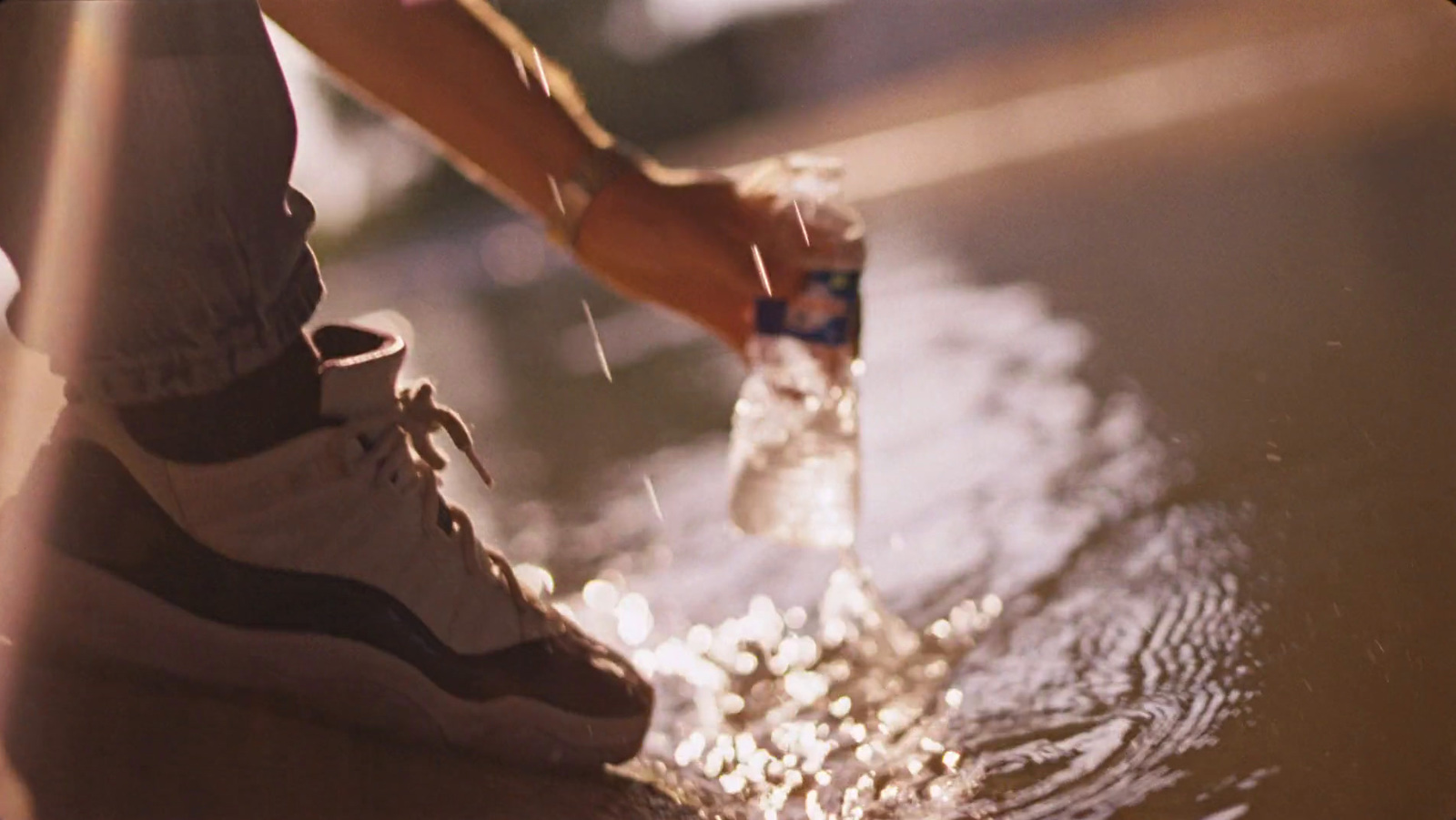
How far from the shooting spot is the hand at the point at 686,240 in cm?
149

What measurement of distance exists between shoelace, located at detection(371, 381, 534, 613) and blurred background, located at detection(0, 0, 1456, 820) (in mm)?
178

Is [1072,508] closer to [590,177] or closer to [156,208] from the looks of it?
[590,177]

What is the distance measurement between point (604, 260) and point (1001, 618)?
0.58 meters

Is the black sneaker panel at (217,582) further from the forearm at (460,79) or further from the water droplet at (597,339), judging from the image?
the water droplet at (597,339)

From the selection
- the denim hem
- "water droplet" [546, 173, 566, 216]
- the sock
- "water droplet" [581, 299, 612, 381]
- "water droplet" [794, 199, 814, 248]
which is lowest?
the sock

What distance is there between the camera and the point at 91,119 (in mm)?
1145

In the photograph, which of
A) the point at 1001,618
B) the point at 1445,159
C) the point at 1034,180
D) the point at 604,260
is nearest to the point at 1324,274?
the point at 1445,159

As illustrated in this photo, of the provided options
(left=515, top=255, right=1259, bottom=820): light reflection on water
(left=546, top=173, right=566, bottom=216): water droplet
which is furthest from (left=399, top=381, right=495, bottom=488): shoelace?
(left=515, top=255, right=1259, bottom=820): light reflection on water

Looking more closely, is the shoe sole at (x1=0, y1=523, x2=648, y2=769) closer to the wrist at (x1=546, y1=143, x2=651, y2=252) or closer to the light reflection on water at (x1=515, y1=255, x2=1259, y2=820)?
the light reflection on water at (x1=515, y1=255, x2=1259, y2=820)

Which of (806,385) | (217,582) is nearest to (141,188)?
(217,582)

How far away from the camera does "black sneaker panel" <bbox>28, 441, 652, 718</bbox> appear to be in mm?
1204

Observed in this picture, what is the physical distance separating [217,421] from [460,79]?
1.48 ft

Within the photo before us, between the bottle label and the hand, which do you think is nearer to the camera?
the hand

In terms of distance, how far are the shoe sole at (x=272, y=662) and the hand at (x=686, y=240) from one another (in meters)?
0.49
